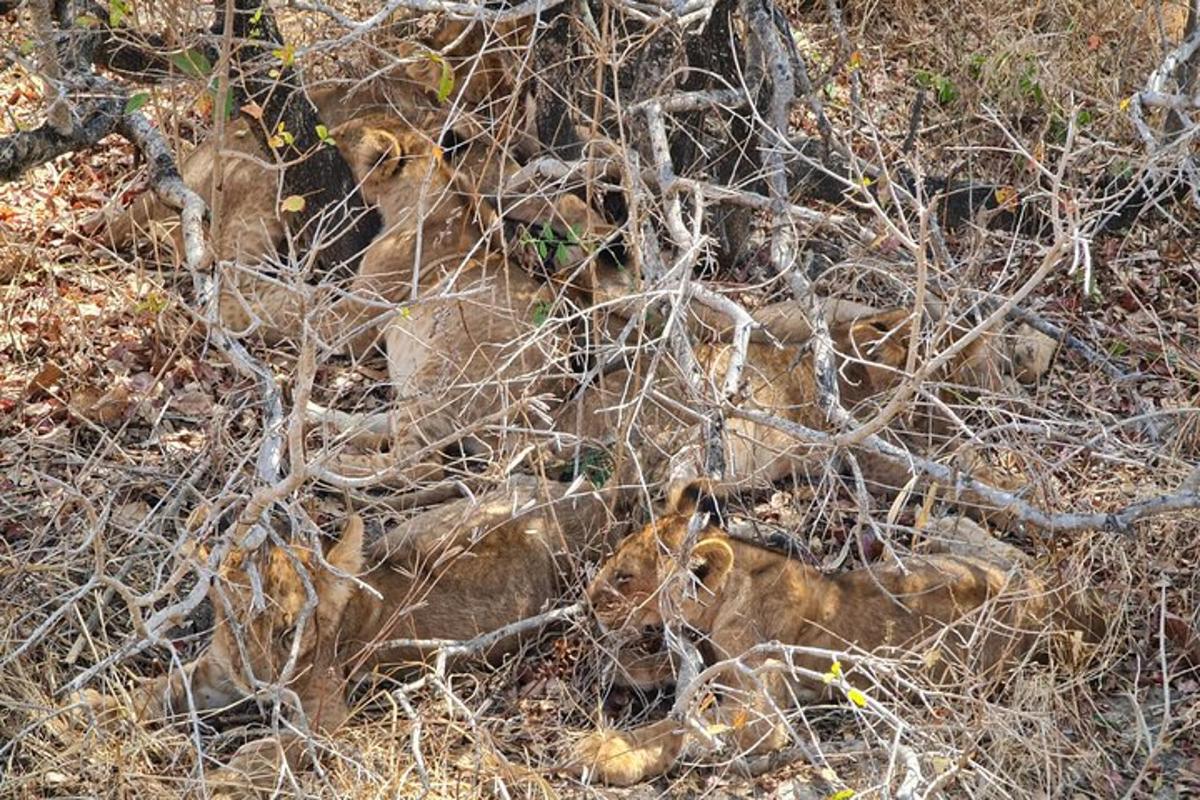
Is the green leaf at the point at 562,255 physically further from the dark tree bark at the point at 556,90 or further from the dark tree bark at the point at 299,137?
the dark tree bark at the point at 299,137

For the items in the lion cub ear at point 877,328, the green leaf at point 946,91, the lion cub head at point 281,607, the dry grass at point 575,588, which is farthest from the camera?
the green leaf at point 946,91

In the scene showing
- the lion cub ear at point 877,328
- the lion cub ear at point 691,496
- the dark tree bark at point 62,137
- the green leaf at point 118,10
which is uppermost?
the green leaf at point 118,10

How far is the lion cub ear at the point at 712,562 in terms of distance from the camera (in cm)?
631

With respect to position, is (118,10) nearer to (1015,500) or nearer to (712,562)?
(712,562)

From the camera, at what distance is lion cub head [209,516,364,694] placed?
5.91 meters

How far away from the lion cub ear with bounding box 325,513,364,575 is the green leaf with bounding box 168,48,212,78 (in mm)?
1952

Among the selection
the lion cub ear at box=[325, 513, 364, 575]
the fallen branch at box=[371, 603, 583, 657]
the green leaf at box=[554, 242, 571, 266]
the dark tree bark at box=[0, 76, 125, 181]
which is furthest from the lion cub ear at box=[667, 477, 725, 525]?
the dark tree bark at box=[0, 76, 125, 181]

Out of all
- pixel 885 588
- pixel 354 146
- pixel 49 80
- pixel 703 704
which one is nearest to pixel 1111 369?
pixel 885 588

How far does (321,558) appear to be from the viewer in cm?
589

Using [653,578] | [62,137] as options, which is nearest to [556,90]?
[62,137]

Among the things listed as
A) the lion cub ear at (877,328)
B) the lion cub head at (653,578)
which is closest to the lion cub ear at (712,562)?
the lion cub head at (653,578)

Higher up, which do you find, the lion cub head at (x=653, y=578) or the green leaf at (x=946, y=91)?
the lion cub head at (x=653, y=578)

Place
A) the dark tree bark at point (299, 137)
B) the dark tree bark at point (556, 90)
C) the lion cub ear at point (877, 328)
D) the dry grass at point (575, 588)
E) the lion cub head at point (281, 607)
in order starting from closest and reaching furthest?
the dry grass at point (575, 588)
the lion cub head at point (281, 607)
the lion cub ear at point (877, 328)
the dark tree bark at point (299, 137)
the dark tree bark at point (556, 90)

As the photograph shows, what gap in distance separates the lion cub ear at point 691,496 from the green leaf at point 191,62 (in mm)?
2528
